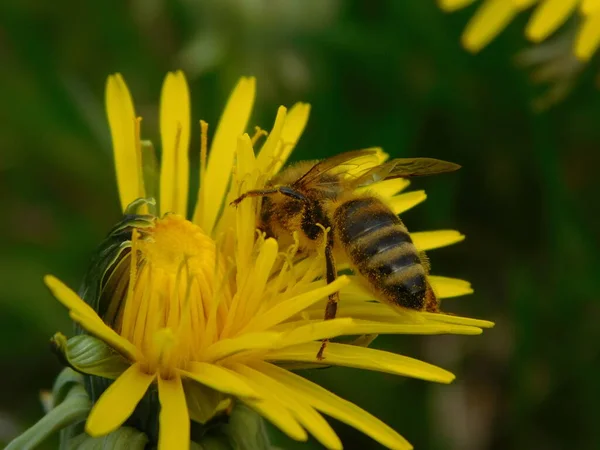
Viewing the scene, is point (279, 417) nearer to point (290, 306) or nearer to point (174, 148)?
point (290, 306)

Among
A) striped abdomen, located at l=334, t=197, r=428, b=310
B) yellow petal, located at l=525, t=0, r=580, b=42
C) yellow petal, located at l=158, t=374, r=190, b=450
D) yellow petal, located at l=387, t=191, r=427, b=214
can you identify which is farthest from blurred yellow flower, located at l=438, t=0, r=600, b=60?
yellow petal, located at l=158, t=374, r=190, b=450

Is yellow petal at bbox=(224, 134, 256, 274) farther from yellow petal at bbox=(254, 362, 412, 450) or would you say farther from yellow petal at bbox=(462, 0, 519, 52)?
yellow petal at bbox=(462, 0, 519, 52)

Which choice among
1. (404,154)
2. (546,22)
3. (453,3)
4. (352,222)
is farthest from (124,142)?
(404,154)

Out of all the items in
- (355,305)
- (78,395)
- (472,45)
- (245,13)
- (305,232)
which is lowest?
(78,395)

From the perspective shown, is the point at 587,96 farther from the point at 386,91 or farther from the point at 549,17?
the point at 549,17

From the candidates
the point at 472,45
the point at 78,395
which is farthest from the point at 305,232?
the point at 472,45

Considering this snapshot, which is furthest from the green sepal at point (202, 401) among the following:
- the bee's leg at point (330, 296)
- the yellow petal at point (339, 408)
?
the bee's leg at point (330, 296)

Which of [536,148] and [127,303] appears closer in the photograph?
[127,303]
